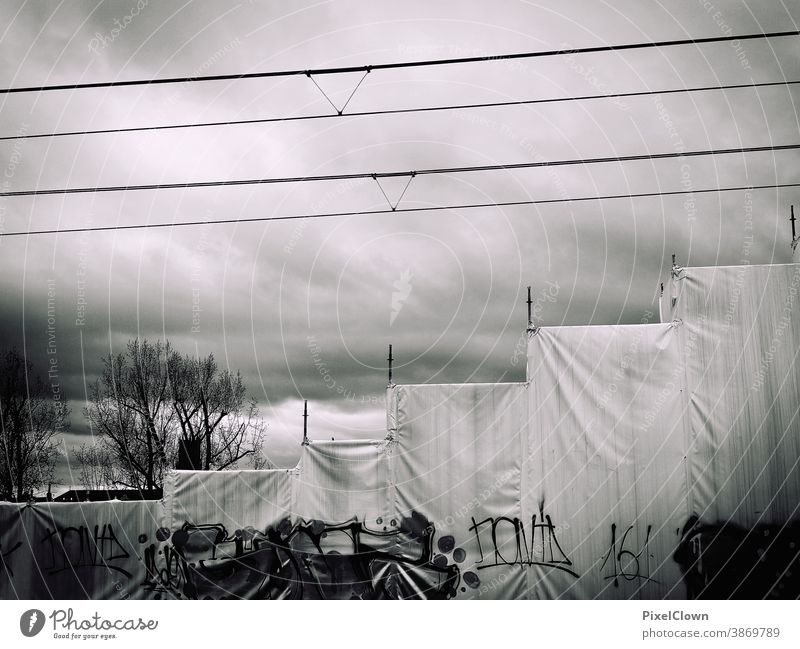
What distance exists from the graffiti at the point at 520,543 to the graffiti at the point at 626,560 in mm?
701

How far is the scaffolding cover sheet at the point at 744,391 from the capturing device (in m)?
14.0

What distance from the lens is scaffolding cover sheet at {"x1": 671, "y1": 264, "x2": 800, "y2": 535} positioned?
46.0 feet

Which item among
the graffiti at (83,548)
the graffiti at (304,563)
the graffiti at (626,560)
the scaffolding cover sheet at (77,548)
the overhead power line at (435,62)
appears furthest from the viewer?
the graffiti at (83,548)

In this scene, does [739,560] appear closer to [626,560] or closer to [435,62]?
[626,560]

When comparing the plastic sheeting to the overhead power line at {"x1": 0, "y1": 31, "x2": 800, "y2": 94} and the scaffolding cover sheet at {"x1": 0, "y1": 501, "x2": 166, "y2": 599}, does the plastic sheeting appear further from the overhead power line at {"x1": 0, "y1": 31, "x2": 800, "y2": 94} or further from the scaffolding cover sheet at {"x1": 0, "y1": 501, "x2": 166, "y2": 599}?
the overhead power line at {"x1": 0, "y1": 31, "x2": 800, "y2": 94}

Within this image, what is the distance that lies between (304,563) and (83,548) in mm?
5102

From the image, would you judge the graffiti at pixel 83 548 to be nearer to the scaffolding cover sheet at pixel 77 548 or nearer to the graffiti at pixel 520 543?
the scaffolding cover sheet at pixel 77 548

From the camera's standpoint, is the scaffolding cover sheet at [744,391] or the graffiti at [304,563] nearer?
Answer: the scaffolding cover sheet at [744,391]

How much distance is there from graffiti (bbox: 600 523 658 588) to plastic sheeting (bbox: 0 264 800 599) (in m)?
0.03

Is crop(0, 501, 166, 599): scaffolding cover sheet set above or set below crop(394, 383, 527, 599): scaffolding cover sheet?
below
